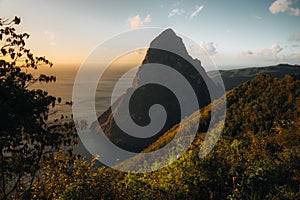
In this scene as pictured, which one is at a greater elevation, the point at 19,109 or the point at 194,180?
the point at 19,109

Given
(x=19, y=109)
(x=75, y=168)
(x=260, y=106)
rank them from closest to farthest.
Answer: (x=19, y=109) < (x=75, y=168) < (x=260, y=106)

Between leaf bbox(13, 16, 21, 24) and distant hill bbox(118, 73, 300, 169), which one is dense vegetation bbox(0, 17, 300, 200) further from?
distant hill bbox(118, 73, 300, 169)

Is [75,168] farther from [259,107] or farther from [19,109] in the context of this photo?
[259,107]

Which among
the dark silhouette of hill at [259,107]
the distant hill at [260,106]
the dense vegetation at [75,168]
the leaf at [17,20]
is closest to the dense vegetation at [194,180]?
the dense vegetation at [75,168]

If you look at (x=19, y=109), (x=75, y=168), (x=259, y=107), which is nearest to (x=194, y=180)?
(x=75, y=168)

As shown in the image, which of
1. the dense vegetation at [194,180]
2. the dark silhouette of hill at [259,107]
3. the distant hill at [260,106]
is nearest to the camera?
the dense vegetation at [194,180]

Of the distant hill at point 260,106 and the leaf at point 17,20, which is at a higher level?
the leaf at point 17,20

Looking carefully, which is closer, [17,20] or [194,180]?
[17,20]

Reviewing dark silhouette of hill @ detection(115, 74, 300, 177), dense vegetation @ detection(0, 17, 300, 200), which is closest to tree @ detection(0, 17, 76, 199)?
dense vegetation @ detection(0, 17, 300, 200)

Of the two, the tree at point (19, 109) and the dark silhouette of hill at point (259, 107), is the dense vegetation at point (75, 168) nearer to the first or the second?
the tree at point (19, 109)

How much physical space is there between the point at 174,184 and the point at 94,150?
167596mm

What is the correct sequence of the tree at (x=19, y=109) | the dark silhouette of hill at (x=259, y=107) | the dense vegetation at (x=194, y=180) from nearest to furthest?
the tree at (x=19, y=109) → the dense vegetation at (x=194, y=180) → the dark silhouette of hill at (x=259, y=107)

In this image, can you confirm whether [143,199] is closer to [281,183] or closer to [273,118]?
[281,183]

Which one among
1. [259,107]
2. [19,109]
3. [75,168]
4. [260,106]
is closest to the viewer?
[19,109]
